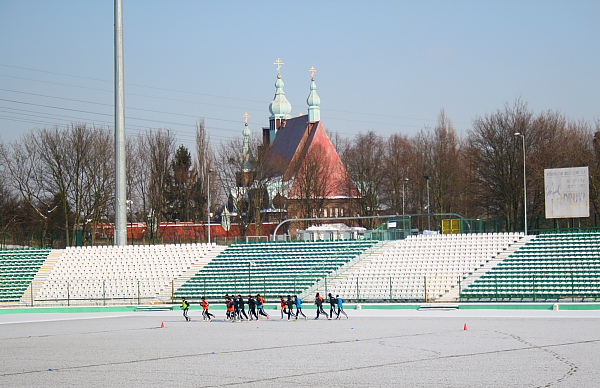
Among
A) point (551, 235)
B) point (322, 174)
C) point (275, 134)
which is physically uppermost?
point (275, 134)

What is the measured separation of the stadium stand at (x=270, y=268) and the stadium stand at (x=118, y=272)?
5.57ft

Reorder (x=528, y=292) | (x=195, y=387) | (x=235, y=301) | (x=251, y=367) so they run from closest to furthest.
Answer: (x=195, y=387) → (x=251, y=367) → (x=235, y=301) → (x=528, y=292)

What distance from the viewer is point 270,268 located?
49.1 m

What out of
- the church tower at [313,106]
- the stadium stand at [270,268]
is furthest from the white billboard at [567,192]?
the church tower at [313,106]

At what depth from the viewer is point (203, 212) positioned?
9225cm

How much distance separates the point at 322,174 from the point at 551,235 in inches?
1658

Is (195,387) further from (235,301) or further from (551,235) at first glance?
(551,235)

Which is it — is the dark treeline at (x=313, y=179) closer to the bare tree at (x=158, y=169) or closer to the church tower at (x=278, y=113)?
the bare tree at (x=158, y=169)

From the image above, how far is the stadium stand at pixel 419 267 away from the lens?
42438 mm

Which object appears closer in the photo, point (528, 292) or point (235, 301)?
point (235, 301)

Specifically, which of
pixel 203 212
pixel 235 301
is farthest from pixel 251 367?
pixel 203 212

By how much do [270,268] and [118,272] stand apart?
10236 mm

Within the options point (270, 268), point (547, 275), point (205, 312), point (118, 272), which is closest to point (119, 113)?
point (118, 272)

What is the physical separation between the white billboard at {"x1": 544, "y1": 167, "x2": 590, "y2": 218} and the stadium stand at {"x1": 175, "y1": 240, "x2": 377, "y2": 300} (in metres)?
11.2
